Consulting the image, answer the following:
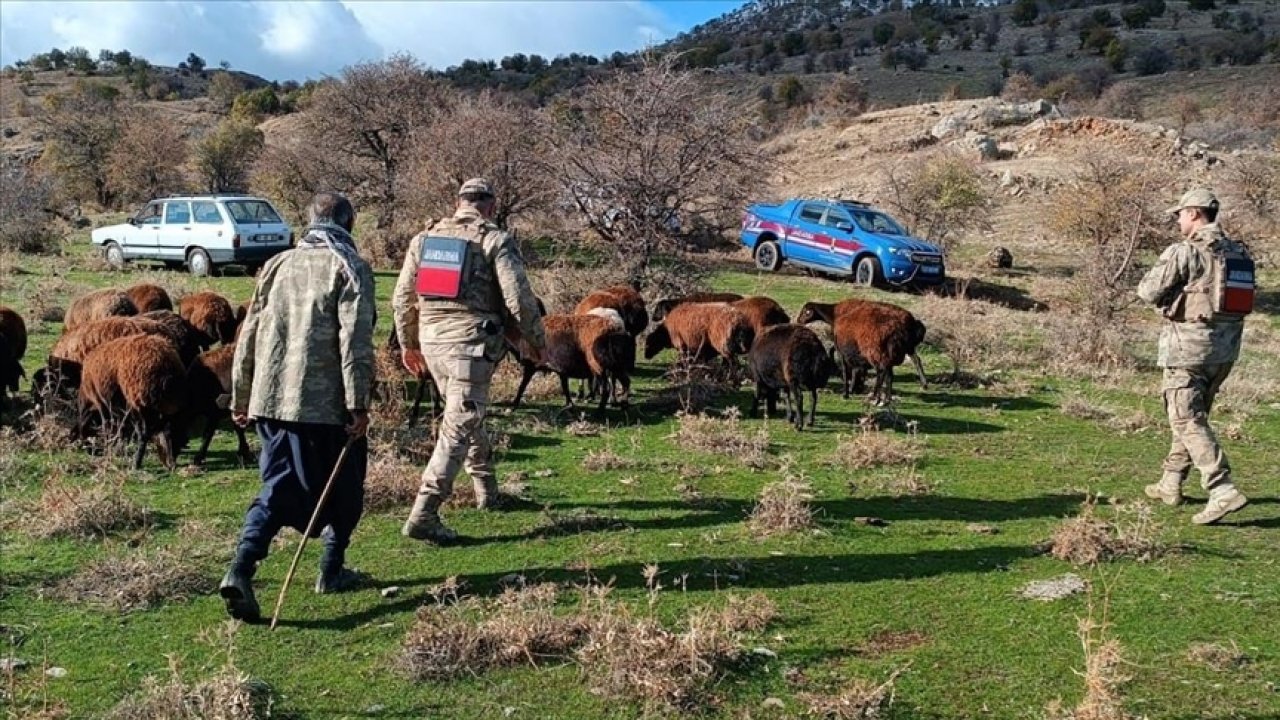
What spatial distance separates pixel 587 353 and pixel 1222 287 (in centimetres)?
559

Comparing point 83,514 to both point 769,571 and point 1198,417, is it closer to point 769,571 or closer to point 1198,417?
point 769,571

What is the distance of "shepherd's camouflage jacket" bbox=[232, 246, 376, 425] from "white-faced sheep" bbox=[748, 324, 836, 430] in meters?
5.28

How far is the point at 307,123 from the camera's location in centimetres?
3008

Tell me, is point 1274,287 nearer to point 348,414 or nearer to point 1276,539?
point 1276,539

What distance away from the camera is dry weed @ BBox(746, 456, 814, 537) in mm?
6633

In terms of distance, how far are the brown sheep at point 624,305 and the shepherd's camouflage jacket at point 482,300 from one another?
5.66 m

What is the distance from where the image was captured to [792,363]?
32.2 feet

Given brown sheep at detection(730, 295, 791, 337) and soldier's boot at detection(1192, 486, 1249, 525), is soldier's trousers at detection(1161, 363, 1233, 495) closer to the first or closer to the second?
soldier's boot at detection(1192, 486, 1249, 525)

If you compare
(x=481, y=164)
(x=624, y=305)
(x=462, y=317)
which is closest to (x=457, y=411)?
(x=462, y=317)

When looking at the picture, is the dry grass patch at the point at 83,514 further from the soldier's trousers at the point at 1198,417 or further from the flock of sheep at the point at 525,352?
the soldier's trousers at the point at 1198,417

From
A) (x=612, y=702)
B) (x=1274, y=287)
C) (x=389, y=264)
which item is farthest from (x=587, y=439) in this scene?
(x=1274, y=287)

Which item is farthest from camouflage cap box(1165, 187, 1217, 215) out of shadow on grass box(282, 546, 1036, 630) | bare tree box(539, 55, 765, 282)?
bare tree box(539, 55, 765, 282)

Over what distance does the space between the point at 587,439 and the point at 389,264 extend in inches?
599

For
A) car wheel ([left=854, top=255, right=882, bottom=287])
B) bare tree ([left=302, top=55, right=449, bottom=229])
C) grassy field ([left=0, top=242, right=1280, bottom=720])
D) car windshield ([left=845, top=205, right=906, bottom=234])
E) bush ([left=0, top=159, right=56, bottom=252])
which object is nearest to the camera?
grassy field ([left=0, top=242, right=1280, bottom=720])
